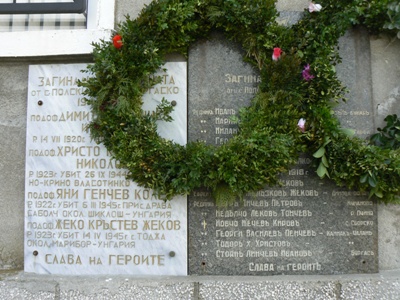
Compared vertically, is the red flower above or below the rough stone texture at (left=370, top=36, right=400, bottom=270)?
above

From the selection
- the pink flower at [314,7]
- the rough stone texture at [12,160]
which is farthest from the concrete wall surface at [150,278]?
the pink flower at [314,7]

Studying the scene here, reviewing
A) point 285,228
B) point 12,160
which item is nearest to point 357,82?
point 285,228

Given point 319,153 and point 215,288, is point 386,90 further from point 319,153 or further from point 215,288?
point 215,288

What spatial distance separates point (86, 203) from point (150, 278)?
0.80 m

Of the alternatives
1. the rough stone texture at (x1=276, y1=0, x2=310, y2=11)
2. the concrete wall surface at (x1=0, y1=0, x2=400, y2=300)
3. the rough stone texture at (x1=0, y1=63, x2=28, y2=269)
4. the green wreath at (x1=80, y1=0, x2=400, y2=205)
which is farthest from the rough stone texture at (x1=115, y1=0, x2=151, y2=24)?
the rough stone texture at (x1=276, y1=0, x2=310, y2=11)

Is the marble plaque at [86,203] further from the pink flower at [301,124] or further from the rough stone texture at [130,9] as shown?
the pink flower at [301,124]

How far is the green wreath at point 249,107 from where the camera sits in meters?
3.49

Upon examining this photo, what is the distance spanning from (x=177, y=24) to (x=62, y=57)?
1.07 meters

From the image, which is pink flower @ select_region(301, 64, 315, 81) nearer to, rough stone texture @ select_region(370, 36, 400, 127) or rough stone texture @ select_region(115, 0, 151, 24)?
rough stone texture @ select_region(370, 36, 400, 127)

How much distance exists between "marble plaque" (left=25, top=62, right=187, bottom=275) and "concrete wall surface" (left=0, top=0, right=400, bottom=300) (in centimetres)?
12

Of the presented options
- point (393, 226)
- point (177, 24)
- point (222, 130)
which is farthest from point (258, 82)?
point (393, 226)

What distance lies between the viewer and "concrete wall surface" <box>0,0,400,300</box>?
3473 millimetres

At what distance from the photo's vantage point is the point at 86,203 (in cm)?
378

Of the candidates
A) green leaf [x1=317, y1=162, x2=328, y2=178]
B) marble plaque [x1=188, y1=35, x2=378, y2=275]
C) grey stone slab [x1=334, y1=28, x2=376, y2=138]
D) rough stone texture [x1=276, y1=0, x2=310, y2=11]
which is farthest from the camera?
rough stone texture [x1=276, y1=0, x2=310, y2=11]
